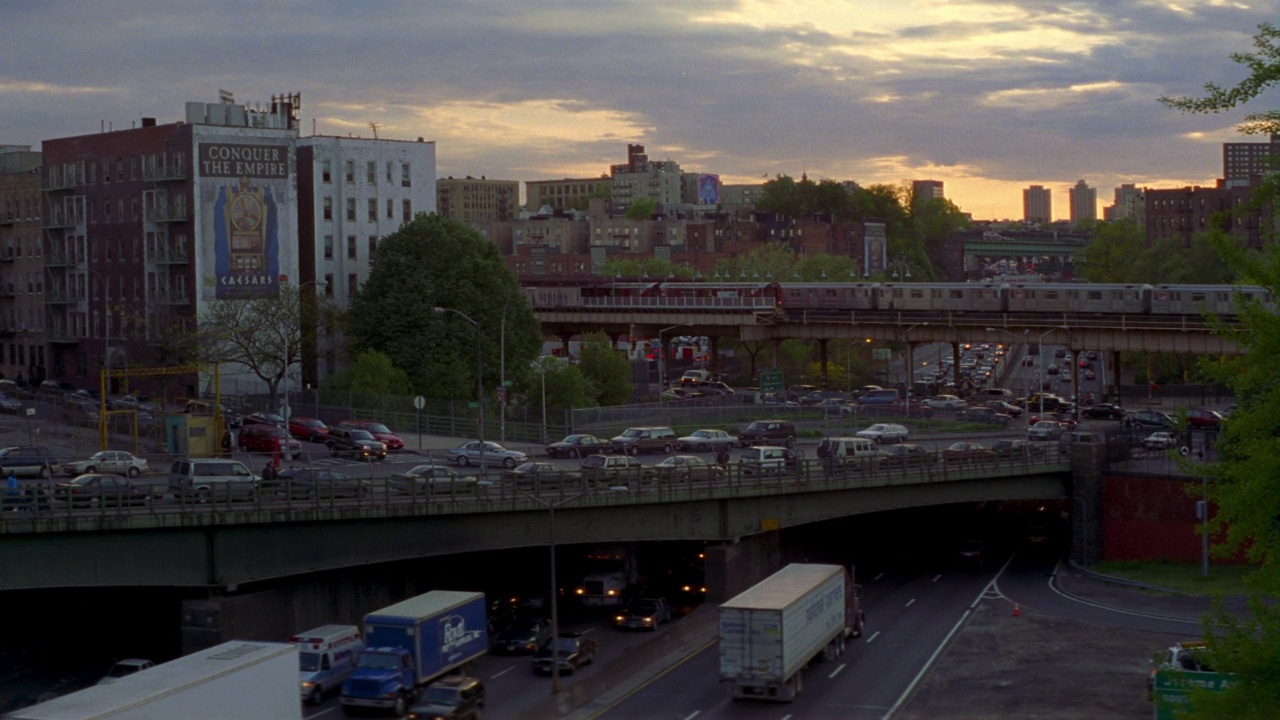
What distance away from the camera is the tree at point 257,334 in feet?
262

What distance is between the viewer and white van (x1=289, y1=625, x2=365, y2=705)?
37.1 meters

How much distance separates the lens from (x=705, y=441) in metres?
68.3

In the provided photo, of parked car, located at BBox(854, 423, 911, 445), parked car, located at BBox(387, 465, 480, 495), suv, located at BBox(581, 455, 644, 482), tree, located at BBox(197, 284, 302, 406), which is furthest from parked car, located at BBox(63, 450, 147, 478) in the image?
parked car, located at BBox(854, 423, 911, 445)

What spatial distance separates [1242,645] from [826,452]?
39525mm

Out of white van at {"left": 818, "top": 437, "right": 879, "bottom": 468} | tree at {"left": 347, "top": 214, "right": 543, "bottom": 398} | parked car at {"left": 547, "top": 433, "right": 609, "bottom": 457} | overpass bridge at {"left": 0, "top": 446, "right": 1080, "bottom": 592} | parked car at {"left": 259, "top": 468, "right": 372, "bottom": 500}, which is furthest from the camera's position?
tree at {"left": 347, "top": 214, "right": 543, "bottom": 398}

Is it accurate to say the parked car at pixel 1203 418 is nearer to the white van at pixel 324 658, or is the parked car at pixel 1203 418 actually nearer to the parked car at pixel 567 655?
the parked car at pixel 567 655

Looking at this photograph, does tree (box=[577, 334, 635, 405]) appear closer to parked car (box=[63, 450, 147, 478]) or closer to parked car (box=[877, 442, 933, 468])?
parked car (box=[877, 442, 933, 468])

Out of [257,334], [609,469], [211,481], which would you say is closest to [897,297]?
[257,334]

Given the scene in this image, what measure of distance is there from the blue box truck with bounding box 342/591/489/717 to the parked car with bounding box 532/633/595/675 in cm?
278

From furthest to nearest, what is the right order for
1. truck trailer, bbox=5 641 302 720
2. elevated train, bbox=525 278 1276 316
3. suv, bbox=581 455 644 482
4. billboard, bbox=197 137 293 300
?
1. elevated train, bbox=525 278 1276 316
2. billboard, bbox=197 137 293 300
3. suv, bbox=581 455 644 482
4. truck trailer, bbox=5 641 302 720

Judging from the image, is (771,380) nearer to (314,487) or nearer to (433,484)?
(433,484)

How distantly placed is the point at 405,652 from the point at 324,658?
314cm

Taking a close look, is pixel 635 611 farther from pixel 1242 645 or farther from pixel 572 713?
pixel 1242 645

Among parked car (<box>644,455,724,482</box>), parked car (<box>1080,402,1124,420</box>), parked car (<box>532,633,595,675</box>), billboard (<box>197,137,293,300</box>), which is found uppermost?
billboard (<box>197,137,293,300</box>)
